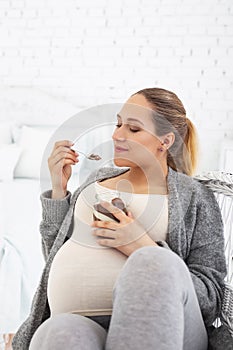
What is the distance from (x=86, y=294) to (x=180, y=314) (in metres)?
0.31

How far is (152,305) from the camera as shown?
0.96 meters

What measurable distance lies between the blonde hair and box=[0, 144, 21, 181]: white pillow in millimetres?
1781

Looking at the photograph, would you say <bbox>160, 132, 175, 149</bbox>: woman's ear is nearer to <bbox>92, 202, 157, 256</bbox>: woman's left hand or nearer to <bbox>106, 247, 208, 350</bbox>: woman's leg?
<bbox>92, 202, 157, 256</bbox>: woman's left hand

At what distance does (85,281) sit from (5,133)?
2404mm

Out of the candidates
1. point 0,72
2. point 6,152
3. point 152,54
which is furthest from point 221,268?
point 0,72

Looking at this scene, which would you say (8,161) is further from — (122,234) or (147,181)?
(122,234)

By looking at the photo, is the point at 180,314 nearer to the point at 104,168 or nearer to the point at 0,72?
the point at 104,168

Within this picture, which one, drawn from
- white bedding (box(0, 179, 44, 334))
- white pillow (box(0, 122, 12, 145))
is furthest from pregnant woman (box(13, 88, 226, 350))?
white pillow (box(0, 122, 12, 145))

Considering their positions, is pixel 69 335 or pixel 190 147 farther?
pixel 190 147

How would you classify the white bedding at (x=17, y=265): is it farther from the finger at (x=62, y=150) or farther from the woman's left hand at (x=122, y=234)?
the woman's left hand at (x=122, y=234)

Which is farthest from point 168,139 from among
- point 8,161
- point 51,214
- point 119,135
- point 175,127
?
point 8,161

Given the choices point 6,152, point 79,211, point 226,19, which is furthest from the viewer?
point 226,19

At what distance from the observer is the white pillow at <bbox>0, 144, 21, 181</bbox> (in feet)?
10.1

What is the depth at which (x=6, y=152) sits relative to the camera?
3.17 meters
